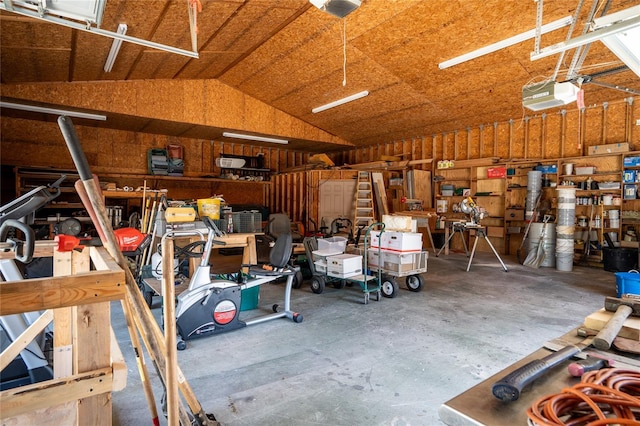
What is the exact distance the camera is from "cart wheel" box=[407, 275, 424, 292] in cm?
513

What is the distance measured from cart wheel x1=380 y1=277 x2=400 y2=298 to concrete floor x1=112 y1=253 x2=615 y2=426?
0.14 metres

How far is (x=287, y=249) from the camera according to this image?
3953 mm

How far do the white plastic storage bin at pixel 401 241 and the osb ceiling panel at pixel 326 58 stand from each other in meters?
3.23

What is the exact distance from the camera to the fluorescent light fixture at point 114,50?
495cm

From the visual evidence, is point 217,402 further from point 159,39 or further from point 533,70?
point 533,70

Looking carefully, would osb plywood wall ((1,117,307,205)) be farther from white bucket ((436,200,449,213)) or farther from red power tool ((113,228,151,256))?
red power tool ((113,228,151,256))

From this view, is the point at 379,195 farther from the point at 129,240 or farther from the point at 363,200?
the point at 129,240

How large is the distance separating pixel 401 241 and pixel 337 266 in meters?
0.96

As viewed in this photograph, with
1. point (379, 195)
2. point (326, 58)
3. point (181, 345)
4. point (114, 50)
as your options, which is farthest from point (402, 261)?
point (114, 50)

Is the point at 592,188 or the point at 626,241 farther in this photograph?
the point at 592,188

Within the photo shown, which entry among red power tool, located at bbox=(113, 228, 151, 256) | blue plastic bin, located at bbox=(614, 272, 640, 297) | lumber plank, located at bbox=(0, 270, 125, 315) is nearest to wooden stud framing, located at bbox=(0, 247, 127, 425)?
lumber plank, located at bbox=(0, 270, 125, 315)

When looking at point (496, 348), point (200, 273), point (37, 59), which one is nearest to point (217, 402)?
point (200, 273)

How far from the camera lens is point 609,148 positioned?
6945mm

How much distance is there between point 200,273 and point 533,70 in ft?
22.3
